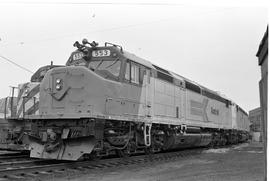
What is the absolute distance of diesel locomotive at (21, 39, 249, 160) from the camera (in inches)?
397

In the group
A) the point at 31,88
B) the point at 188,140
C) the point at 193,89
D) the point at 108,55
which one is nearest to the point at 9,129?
the point at 31,88

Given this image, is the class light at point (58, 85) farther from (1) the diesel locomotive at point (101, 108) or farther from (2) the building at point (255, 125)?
(2) the building at point (255, 125)

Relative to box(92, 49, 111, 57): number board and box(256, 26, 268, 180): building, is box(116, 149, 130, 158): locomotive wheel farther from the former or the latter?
box(256, 26, 268, 180): building

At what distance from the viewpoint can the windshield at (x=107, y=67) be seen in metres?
11.2

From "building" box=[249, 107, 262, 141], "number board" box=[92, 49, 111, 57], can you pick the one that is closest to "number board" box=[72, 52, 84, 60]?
"number board" box=[92, 49, 111, 57]

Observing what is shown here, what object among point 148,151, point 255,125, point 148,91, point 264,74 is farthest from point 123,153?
point 255,125

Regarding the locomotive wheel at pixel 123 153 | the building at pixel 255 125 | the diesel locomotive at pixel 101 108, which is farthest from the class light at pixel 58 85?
the building at pixel 255 125

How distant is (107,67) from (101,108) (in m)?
1.78

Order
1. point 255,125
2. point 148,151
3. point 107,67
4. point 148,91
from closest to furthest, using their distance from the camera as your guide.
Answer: point 107,67, point 148,91, point 148,151, point 255,125

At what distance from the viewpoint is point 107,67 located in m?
11.4

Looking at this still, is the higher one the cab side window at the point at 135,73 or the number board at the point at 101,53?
the number board at the point at 101,53

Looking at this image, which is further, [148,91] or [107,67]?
[148,91]

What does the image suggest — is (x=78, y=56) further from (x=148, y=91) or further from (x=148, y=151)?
(x=148, y=151)

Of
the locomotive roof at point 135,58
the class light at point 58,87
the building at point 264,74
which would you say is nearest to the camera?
the building at point 264,74
